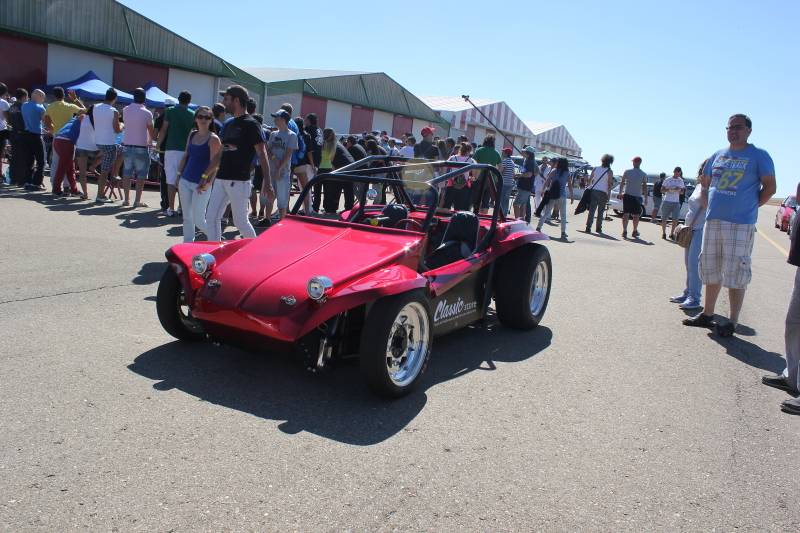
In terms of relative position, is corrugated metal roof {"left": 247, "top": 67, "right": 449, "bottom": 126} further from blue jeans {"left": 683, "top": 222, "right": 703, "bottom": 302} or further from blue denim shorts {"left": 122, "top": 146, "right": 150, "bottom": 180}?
blue jeans {"left": 683, "top": 222, "right": 703, "bottom": 302}

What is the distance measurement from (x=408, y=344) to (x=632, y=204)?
41.4 feet

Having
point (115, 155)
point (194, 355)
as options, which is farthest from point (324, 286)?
point (115, 155)

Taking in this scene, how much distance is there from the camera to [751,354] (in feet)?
18.9

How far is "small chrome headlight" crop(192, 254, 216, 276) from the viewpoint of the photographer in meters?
4.00

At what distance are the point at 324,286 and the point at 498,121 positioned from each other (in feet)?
145

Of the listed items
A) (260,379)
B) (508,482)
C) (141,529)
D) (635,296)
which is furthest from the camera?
(635,296)

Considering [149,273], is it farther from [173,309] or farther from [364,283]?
[364,283]

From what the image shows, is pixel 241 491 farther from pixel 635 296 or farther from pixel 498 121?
pixel 498 121

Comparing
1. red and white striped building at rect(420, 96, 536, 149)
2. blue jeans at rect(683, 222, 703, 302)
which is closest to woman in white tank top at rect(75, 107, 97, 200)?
blue jeans at rect(683, 222, 703, 302)

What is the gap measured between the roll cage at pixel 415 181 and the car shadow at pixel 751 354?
233 centimetres

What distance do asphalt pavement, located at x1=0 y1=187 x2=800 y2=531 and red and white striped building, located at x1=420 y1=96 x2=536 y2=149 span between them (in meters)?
37.3

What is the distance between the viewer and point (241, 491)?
8.85 feet

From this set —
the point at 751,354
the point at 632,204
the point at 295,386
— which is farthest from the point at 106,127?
the point at 632,204

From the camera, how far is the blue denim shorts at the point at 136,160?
34.0ft
